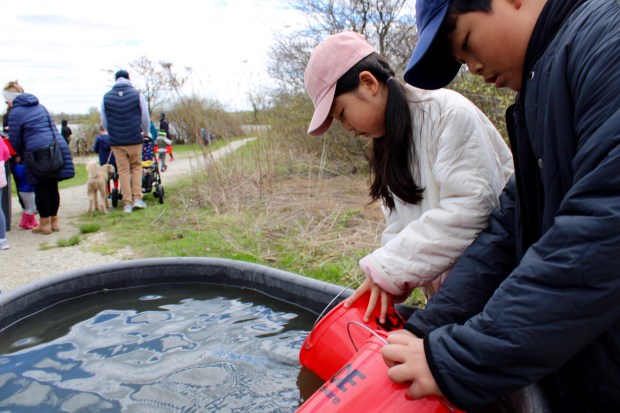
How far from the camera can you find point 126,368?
275cm

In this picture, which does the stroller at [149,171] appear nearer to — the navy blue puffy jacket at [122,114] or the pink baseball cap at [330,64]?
the navy blue puffy jacket at [122,114]

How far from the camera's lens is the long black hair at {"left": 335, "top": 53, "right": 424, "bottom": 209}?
198cm

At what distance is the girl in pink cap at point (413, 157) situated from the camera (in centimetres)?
181

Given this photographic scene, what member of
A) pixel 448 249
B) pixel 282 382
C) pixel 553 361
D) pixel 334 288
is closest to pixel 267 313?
pixel 334 288

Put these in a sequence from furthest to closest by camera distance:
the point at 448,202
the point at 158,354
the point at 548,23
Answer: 1. the point at 158,354
2. the point at 448,202
3. the point at 548,23

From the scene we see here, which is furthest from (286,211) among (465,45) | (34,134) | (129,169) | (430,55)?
(465,45)

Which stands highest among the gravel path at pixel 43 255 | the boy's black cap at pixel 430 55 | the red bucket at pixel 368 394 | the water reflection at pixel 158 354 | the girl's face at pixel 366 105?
the boy's black cap at pixel 430 55

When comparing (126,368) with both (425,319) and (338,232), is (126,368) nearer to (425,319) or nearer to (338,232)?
(425,319)

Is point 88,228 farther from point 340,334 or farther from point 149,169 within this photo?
point 340,334

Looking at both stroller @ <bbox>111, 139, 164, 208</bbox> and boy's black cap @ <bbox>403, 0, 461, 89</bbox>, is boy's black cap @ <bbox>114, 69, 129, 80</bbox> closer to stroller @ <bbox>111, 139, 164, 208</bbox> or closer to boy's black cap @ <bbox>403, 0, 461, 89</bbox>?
stroller @ <bbox>111, 139, 164, 208</bbox>

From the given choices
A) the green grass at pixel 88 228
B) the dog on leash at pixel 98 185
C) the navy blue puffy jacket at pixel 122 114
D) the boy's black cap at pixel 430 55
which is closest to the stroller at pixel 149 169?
the dog on leash at pixel 98 185

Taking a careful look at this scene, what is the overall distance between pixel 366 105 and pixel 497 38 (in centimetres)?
85

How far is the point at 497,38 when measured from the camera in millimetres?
1208

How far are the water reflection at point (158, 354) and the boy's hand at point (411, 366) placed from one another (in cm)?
121
